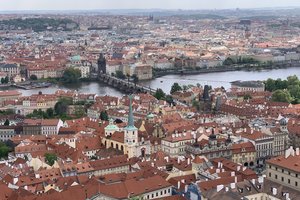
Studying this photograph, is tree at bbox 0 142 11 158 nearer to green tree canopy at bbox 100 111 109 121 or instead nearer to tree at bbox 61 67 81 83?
green tree canopy at bbox 100 111 109 121

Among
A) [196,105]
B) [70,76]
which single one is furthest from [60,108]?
[70,76]

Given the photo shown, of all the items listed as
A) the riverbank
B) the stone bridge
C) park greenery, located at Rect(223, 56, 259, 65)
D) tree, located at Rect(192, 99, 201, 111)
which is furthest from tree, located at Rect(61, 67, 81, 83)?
tree, located at Rect(192, 99, 201, 111)

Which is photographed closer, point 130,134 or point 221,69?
point 130,134

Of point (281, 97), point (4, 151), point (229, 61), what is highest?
point (4, 151)

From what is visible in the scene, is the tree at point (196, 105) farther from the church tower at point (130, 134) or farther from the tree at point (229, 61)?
the tree at point (229, 61)

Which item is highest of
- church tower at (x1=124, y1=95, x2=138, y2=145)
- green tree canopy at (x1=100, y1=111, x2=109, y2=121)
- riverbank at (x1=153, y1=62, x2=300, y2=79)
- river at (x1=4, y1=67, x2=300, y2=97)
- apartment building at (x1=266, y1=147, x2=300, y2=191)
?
apartment building at (x1=266, y1=147, x2=300, y2=191)

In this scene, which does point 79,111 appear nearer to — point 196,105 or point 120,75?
point 196,105
